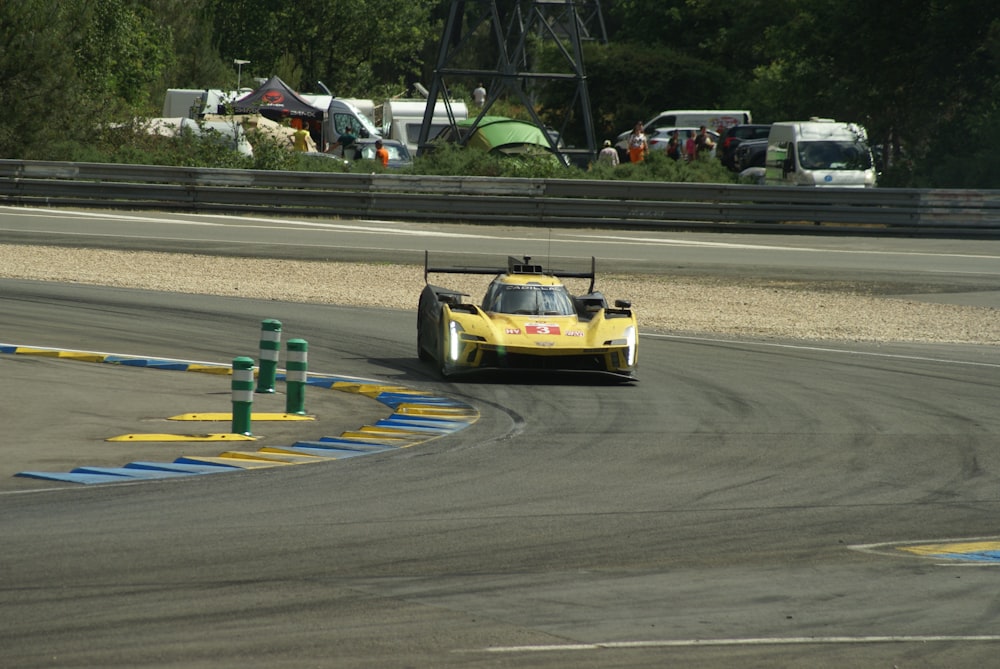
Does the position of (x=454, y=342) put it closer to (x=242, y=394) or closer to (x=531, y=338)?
(x=531, y=338)

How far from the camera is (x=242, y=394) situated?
1052 cm

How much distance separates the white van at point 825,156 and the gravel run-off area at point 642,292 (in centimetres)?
1125

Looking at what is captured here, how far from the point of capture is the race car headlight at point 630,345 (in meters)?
13.8

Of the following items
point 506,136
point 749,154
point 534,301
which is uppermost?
point 506,136

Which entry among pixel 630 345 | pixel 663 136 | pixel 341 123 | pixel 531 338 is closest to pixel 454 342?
pixel 531 338

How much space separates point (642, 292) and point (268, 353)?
33.2 ft

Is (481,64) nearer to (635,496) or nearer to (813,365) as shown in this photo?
(813,365)

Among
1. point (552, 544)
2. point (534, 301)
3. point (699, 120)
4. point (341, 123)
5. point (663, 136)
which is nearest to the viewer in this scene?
point (552, 544)

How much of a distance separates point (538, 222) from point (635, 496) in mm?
21613

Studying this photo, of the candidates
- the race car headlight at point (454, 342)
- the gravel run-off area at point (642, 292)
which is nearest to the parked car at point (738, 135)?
the gravel run-off area at point (642, 292)

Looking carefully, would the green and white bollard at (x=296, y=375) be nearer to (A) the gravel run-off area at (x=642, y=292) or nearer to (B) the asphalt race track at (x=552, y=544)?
(B) the asphalt race track at (x=552, y=544)

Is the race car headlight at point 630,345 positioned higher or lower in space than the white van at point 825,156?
lower

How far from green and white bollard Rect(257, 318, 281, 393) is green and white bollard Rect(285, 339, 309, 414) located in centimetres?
33

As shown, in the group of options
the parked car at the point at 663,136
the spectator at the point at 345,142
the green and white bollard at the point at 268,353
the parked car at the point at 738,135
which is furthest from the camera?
the parked car at the point at 663,136
